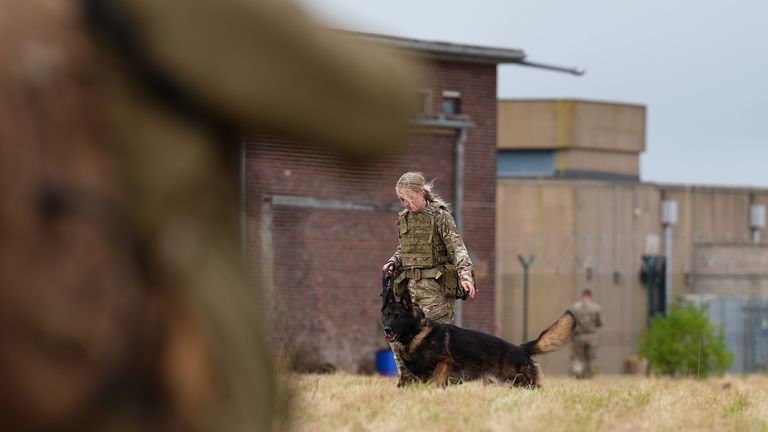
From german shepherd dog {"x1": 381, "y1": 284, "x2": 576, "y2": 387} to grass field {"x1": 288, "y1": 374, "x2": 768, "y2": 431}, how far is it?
168cm

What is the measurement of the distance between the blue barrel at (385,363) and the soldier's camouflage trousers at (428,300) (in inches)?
710

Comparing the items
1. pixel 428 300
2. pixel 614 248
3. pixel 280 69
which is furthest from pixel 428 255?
pixel 614 248

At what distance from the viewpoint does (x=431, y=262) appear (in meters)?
10.5

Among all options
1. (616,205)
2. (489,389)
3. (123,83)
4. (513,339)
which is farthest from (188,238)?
(616,205)

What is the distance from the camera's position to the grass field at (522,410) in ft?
21.5

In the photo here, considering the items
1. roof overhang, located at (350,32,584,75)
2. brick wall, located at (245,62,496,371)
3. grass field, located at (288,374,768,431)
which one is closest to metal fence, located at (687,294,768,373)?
roof overhang, located at (350,32,584,75)

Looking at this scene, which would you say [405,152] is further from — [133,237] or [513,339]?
[513,339]

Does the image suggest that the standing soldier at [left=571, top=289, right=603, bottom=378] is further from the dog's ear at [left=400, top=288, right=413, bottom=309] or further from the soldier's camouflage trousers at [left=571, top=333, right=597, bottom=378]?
the dog's ear at [left=400, top=288, right=413, bottom=309]

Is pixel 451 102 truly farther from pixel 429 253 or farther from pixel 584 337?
pixel 429 253

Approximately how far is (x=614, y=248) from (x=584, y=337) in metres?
15.4

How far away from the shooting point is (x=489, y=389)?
28.3 feet

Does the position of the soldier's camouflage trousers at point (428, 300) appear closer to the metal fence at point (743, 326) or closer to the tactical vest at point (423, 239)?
the tactical vest at point (423, 239)

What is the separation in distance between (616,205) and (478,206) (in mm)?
16792

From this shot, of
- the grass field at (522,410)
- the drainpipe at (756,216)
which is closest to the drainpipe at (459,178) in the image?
the grass field at (522,410)
